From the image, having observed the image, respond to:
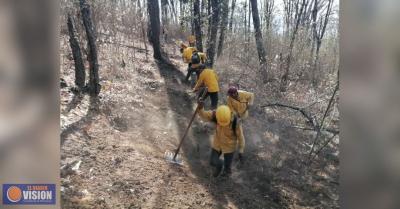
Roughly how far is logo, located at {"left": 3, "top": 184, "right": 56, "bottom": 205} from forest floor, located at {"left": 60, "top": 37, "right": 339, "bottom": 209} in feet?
3.12

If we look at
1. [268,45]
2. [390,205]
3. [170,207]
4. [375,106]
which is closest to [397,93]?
[375,106]

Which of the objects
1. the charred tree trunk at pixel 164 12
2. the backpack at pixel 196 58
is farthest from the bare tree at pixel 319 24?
the charred tree trunk at pixel 164 12

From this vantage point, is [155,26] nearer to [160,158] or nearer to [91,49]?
[91,49]

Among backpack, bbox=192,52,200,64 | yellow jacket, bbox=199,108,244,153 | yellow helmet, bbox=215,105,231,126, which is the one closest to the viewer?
yellow helmet, bbox=215,105,231,126

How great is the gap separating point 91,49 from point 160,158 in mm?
2019

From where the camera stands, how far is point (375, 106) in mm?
2453

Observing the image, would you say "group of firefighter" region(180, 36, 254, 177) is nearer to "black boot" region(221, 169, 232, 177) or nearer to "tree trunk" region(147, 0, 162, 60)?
"black boot" region(221, 169, 232, 177)

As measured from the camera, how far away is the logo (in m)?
2.67

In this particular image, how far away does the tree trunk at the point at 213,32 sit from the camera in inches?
354

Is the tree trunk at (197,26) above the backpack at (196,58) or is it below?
above

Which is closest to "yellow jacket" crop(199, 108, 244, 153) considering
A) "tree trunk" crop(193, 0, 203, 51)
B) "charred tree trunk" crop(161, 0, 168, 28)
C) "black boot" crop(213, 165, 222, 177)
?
"black boot" crop(213, 165, 222, 177)

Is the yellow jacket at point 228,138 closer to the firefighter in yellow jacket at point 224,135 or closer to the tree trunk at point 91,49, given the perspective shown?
the firefighter in yellow jacket at point 224,135

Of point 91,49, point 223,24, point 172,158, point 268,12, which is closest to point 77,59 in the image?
point 91,49

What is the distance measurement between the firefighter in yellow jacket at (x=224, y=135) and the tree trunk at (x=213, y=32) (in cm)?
418
